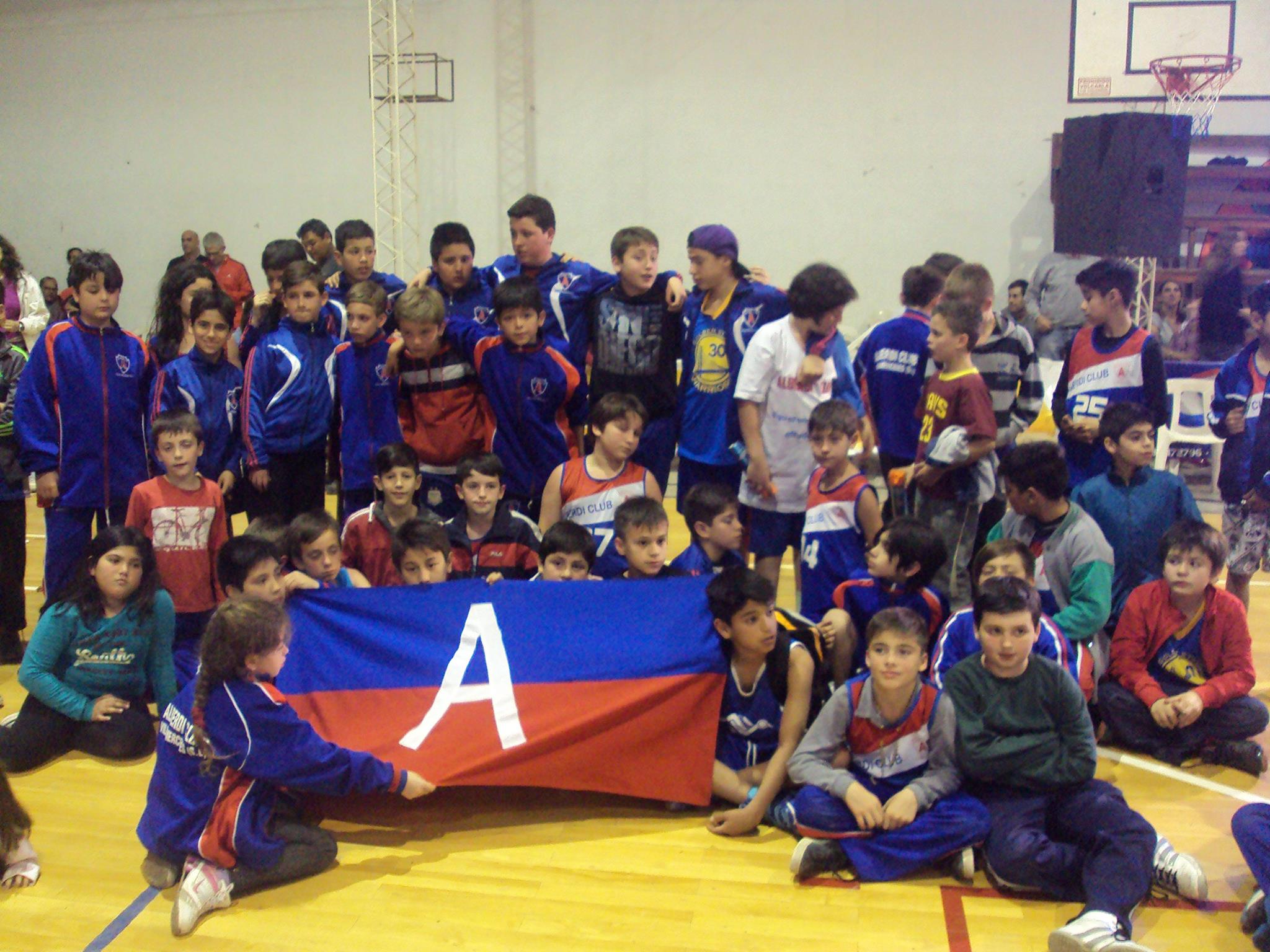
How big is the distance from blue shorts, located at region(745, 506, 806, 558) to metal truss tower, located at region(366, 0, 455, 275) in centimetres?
823

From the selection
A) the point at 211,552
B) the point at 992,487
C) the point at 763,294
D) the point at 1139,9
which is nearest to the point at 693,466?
the point at 763,294

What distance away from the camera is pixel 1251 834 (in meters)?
2.72

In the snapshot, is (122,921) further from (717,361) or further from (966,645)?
(717,361)

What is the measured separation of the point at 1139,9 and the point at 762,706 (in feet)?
30.9

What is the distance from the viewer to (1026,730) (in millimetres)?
3061

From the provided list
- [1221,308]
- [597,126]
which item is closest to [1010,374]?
[1221,308]

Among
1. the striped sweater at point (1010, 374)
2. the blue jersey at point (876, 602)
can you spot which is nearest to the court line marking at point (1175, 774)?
the blue jersey at point (876, 602)

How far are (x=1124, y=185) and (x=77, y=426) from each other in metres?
8.02

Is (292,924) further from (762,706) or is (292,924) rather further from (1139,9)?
(1139,9)

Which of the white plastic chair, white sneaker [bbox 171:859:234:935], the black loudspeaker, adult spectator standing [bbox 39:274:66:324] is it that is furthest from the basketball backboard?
→ adult spectator standing [bbox 39:274:66:324]

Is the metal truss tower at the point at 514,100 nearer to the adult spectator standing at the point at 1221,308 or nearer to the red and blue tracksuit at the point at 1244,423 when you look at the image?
the adult spectator standing at the point at 1221,308

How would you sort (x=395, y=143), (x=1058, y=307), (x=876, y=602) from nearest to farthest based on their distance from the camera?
(x=876, y=602), (x=1058, y=307), (x=395, y=143)

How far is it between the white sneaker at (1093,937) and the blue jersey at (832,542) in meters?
1.50

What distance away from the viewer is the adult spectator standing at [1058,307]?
980 cm
